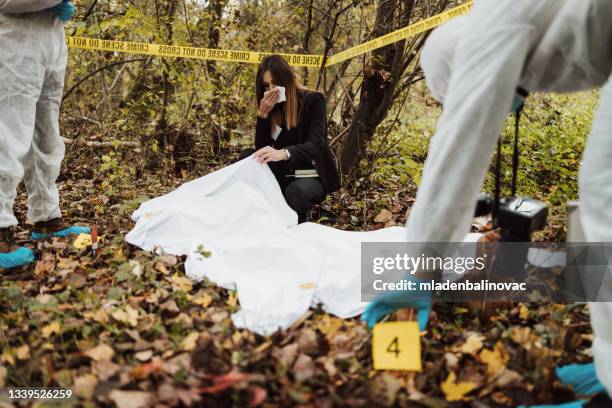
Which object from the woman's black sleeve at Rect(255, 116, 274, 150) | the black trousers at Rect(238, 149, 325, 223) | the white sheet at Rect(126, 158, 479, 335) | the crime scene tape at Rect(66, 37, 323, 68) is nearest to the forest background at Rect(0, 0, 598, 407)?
the white sheet at Rect(126, 158, 479, 335)

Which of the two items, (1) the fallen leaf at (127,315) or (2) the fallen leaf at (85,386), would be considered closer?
(2) the fallen leaf at (85,386)

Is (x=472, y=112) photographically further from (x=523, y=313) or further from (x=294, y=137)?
(x=294, y=137)

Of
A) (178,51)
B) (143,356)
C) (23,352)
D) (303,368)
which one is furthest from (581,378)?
(178,51)

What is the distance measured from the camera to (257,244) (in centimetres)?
279

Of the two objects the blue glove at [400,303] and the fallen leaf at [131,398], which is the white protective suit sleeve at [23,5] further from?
the blue glove at [400,303]

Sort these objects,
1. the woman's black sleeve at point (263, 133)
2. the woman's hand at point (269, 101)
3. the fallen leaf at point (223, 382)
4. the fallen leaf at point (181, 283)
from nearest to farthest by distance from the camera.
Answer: the fallen leaf at point (223, 382) → the fallen leaf at point (181, 283) → the woman's hand at point (269, 101) → the woman's black sleeve at point (263, 133)

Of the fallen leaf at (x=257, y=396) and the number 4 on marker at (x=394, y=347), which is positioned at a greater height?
the number 4 on marker at (x=394, y=347)

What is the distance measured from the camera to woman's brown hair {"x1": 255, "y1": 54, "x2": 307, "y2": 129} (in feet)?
12.2

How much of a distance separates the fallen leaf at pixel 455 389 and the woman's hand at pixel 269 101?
2.59m

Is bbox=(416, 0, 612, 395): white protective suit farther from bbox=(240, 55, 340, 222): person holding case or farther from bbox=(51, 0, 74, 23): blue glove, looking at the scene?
bbox=(51, 0, 74, 23): blue glove

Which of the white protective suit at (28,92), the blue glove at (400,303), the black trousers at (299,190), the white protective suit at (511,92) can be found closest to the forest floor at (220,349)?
the blue glove at (400,303)

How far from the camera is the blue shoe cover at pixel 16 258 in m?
2.72

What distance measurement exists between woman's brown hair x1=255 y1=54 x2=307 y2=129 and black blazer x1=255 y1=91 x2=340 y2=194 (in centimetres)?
5

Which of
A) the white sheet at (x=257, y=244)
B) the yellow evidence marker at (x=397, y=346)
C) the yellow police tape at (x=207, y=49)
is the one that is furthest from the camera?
the yellow police tape at (x=207, y=49)
